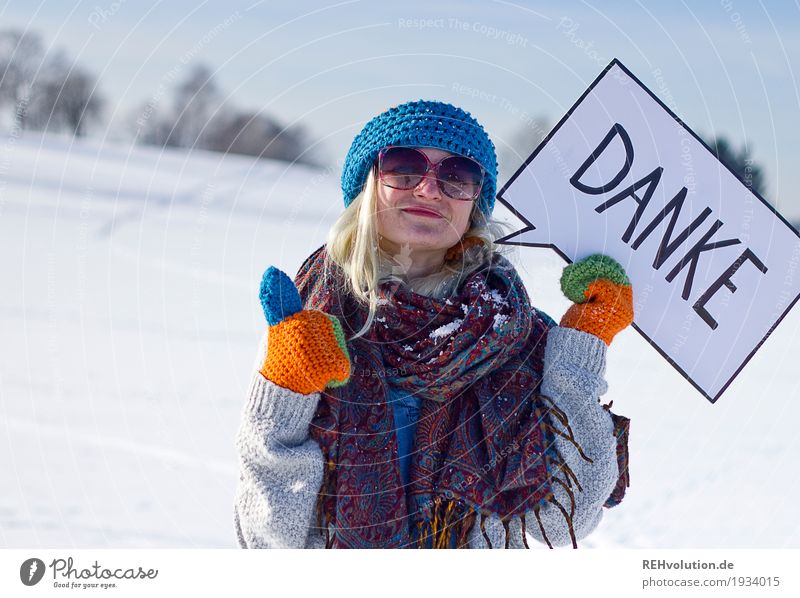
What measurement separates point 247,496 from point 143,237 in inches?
238

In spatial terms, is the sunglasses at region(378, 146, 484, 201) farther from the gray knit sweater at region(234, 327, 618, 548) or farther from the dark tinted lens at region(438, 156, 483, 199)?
the gray knit sweater at region(234, 327, 618, 548)

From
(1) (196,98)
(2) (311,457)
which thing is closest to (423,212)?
(2) (311,457)

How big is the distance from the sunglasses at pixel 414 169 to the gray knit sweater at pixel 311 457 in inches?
17.7

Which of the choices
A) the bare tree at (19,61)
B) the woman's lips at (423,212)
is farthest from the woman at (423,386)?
the bare tree at (19,61)

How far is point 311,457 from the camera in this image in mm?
1997

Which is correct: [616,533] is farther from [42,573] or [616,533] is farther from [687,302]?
[42,573]

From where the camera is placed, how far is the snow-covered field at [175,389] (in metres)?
3.68

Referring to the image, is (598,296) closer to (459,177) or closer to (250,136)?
(459,177)

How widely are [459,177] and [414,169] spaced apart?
0.11m

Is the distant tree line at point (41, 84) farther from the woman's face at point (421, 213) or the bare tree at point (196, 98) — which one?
the woman's face at point (421, 213)

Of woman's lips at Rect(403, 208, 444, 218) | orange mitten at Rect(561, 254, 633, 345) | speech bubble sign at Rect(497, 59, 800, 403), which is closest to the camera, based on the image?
woman's lips at Rect(403, 208, 444, 218)

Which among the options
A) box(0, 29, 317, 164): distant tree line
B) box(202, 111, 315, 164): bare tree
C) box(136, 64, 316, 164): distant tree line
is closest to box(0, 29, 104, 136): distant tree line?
box(0, 29, 317, 164): distant tree line

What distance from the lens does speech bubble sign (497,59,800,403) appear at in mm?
2447

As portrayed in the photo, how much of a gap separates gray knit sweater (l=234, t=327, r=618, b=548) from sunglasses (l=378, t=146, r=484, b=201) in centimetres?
45
